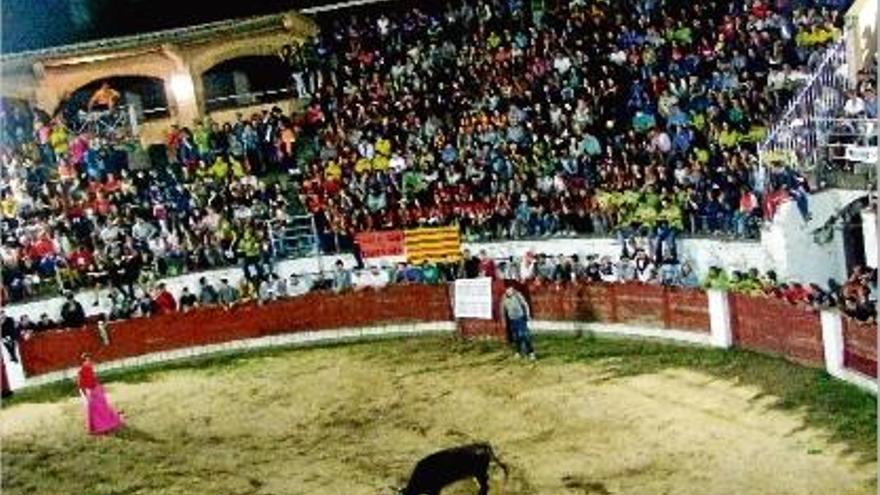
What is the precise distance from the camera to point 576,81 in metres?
24.3

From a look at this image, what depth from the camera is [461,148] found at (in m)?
24.1

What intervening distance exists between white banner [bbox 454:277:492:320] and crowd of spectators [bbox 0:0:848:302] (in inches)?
82.4

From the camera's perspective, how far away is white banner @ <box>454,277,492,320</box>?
2052 cm

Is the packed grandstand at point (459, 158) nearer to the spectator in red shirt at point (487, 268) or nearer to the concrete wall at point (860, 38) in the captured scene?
the spectator in red shirt at point (487, 268)

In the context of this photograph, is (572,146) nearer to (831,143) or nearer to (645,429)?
(831,143)

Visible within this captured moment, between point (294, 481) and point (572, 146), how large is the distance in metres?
10.7

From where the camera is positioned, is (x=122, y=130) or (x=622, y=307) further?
(x=122, y=130)

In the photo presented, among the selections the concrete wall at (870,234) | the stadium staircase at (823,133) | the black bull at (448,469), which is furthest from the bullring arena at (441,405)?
the stadium staircase at (823,133)

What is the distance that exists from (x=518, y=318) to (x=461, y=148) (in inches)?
258

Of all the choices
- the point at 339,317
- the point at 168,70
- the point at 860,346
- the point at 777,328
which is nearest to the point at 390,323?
the point at 339,317

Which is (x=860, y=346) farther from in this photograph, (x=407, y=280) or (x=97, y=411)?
(x=97, y=411)

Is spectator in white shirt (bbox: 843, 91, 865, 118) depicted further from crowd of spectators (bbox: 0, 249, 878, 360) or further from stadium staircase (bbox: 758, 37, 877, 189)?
crowd of spectators (bbox: 0, 249, 878, 360)

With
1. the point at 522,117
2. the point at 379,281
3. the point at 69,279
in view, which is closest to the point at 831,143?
the point at 522,117

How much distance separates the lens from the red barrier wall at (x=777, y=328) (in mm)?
15883
